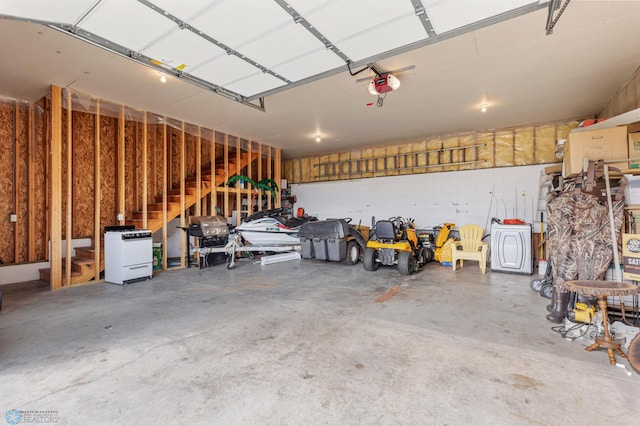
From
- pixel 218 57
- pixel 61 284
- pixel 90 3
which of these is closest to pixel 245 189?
pixel 61 284

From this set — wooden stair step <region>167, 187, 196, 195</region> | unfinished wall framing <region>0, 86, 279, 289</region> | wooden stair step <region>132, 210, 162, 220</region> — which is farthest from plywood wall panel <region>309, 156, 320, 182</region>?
wooden stair step <region>132, 210, 162, 220</region>

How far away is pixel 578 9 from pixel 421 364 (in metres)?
3.56

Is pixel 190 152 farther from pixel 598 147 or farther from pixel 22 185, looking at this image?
pixel 598 147

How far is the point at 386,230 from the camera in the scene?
5.64 metres

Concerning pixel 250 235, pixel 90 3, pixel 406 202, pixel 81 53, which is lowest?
pixel 250 235

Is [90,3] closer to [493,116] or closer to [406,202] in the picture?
[493,116]

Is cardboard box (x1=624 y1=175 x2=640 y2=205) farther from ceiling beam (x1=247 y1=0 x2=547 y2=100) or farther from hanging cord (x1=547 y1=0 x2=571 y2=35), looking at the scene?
ceiling beam (x1=247 y1=0 x2=547 y2=100)

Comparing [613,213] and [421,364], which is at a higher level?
[613,213]

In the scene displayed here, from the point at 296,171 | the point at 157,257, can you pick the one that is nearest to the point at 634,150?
the point at 157,257

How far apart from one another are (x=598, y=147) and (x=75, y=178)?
27.4 feet

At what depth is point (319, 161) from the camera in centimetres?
985

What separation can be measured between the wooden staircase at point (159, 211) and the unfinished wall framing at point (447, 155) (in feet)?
8.70

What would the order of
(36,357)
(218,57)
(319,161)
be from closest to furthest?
(36,357), (218,57), (319,161)

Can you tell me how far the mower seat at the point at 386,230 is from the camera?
557cm
